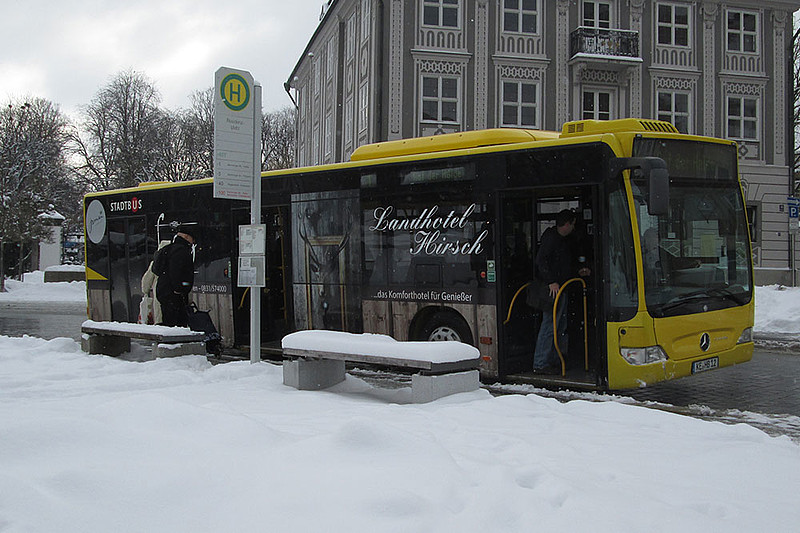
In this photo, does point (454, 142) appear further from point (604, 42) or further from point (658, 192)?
point (604, 42)

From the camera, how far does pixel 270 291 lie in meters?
12.0

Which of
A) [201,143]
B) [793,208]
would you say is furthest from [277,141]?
[793,208]

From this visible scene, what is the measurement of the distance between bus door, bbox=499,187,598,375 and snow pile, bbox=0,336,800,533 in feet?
9.45

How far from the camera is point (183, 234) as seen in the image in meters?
11.0

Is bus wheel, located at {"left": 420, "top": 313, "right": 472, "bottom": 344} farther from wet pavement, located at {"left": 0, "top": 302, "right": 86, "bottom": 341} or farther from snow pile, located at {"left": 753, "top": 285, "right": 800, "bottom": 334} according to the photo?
snow pile, located at {"left": 753, "top": 285, "right": 800, "bottom": 334}

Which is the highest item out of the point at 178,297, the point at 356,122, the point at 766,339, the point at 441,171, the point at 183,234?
the point at 356,122

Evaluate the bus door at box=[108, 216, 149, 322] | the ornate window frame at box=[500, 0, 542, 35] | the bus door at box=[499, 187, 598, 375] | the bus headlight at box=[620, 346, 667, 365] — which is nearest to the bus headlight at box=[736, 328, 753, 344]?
the bus headlight at box=[620, 346, 667, 365]

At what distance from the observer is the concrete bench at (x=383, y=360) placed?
21.4 feet

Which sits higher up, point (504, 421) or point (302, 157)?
point (302, 157)

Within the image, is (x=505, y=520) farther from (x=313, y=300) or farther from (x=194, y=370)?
(x=313, y=300)

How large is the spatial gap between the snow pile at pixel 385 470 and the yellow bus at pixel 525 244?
2215mm

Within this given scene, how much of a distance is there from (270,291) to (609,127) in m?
5.99

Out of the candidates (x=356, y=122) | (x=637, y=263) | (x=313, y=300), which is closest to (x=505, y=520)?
(x=637, y=263)

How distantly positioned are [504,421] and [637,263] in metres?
2.97
